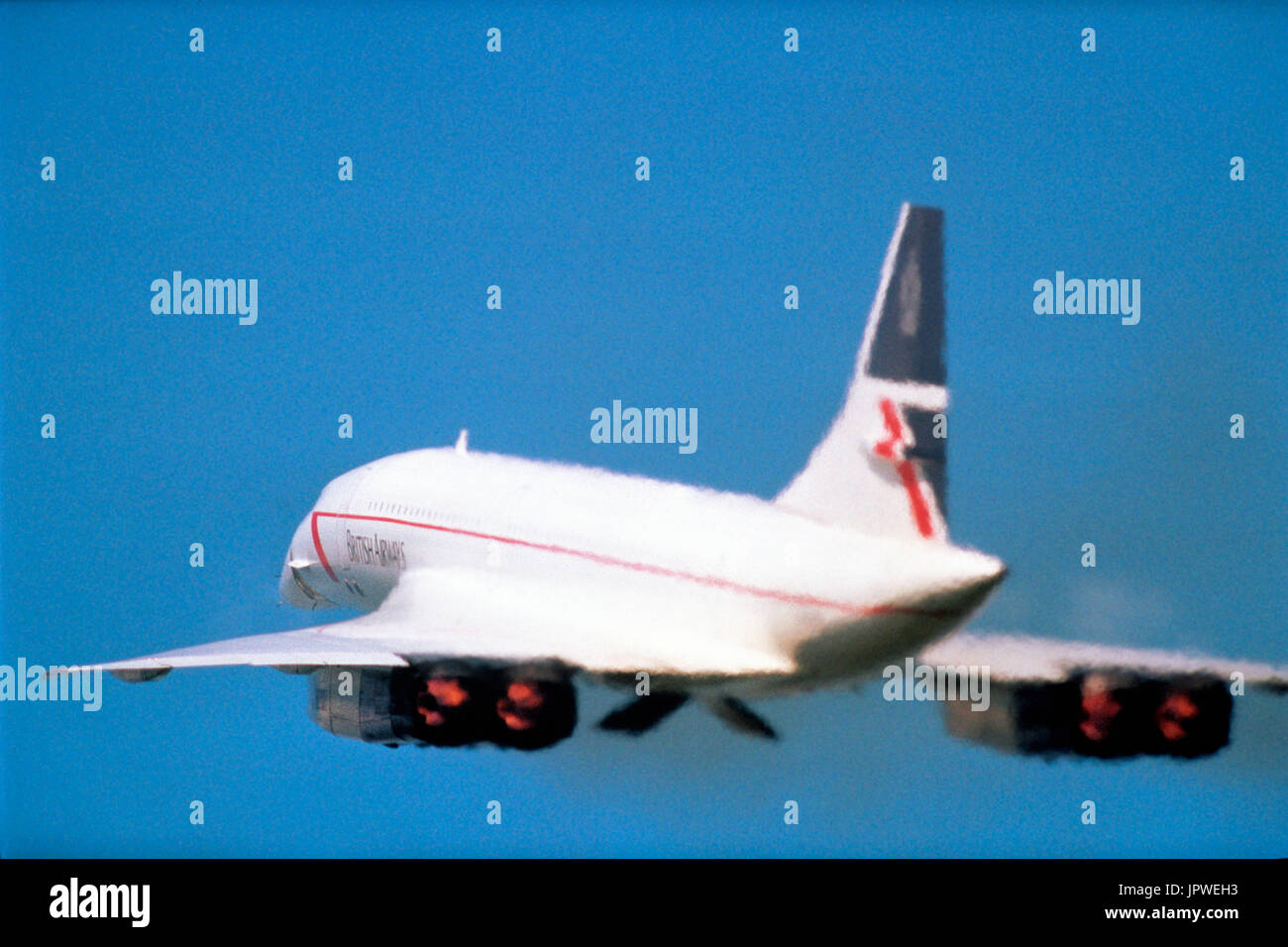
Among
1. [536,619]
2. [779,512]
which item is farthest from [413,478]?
[779,512]

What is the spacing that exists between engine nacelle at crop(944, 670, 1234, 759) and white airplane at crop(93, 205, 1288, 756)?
0.03 metres

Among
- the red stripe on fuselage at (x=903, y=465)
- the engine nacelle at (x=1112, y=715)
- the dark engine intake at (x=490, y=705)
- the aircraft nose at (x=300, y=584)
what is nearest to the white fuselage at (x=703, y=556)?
the red stripe on fuselage at (x=903, y=465)

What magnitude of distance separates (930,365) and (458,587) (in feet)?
29.9

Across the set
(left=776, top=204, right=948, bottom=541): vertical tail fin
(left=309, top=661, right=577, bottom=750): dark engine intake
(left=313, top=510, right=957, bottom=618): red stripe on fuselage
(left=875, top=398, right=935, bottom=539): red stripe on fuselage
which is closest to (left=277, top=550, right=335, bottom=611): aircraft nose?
(left=313, top=510, right=957, bottom=618): red stripe on fuselage

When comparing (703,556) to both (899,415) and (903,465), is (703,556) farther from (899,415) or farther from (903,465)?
(899,415)

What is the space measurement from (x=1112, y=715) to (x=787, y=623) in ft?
14.9

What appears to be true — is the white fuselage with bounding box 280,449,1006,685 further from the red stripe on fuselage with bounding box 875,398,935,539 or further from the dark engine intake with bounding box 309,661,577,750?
the dark engine intake with bounding box 309,661,577,750

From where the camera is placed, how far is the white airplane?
80.2 ft

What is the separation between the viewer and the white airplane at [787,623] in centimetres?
2445

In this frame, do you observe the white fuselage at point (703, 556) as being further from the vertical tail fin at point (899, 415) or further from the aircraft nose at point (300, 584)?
the aircraft nose at point (300, 584)

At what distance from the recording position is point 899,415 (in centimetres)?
2505
